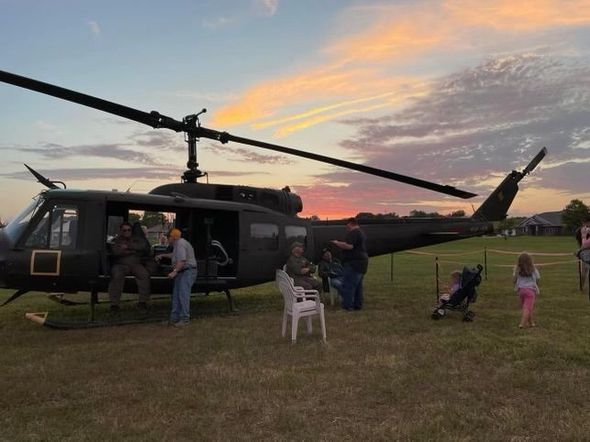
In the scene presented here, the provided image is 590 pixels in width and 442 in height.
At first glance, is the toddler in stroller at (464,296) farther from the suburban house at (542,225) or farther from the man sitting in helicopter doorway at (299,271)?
the suburban house at (542,225)

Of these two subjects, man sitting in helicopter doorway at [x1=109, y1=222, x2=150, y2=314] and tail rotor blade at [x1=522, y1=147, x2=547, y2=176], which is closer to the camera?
man sitting in helicopter doorway at [x1=109, y1=222, x2=150, y2=314]

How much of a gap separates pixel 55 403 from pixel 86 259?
407 centimetres

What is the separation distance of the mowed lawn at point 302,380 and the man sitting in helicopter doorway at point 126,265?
0.66 m

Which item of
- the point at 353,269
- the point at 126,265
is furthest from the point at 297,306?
the point at 126,265

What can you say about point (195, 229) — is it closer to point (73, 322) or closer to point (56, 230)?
point (56, 230)

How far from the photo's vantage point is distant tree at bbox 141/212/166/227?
10.1 metres

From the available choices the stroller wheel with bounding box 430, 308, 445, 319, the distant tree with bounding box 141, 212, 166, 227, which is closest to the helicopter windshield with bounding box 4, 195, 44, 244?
the distant tree with bounding box 141, 212, 166, 227

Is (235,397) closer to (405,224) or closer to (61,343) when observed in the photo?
(61,343)

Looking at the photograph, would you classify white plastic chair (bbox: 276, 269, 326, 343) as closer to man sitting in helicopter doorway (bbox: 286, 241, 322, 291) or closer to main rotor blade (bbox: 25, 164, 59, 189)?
man sitting in helicopter doorway (bbox: 286, 241, 322, 291)

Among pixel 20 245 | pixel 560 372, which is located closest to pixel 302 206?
pixel 20 245

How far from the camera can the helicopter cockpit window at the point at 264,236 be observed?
415 inches

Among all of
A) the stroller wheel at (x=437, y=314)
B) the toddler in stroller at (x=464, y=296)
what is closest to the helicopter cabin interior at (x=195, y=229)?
the stroller wheel at (x=437, y=314)

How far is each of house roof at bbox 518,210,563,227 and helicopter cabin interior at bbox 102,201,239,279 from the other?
12201 centimetres

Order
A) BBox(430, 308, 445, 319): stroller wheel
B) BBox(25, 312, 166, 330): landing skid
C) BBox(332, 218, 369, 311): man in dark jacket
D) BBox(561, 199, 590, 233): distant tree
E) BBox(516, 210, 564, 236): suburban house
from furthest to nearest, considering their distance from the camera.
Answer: BBox(516, 210, 564, 236): suburban house, BBox(561, 199, 590, 233): distant tree, BBox(332, 218, 369, 311): man in dark jacket, BBox(430, 308, 445, 319): stroller wheel, BBox(25, 312, 166, 330): landing skid
